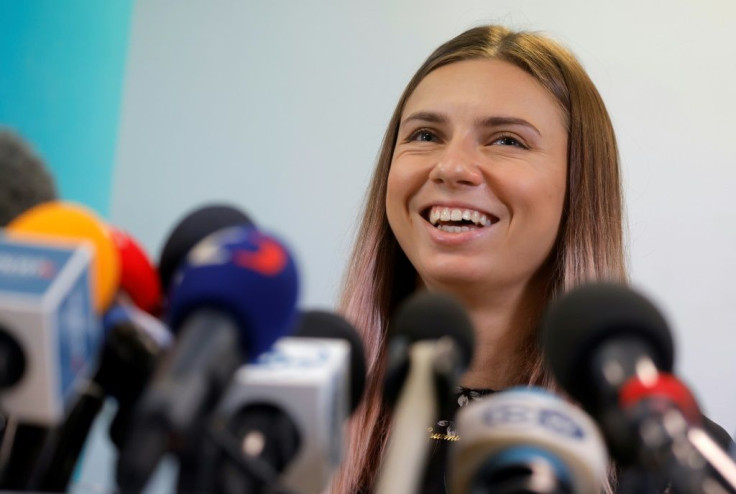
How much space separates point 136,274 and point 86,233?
60 mm

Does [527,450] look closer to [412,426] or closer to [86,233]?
[412,426]

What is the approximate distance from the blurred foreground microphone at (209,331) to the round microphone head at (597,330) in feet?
0.47

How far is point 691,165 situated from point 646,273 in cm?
28

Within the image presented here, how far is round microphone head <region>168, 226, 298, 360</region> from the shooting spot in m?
0.37

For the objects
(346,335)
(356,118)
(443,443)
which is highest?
(346,335)

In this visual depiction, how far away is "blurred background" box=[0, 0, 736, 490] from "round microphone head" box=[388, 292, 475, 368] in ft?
4.61

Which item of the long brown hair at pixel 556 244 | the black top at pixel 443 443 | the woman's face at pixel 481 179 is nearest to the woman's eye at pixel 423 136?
the woman's face at pixel 481 179

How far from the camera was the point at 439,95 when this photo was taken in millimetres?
1154

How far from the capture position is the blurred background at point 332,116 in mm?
1902

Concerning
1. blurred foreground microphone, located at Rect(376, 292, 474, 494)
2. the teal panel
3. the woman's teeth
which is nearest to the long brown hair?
the woman's teeth

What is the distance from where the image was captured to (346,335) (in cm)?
53

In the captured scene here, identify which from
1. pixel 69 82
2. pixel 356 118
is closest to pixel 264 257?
pixel 69 82

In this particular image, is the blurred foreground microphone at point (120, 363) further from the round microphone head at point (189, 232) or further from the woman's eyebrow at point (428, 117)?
the woman's eyebrow at point (428, 117)

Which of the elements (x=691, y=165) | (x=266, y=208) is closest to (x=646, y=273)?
(x=691, y=165)
